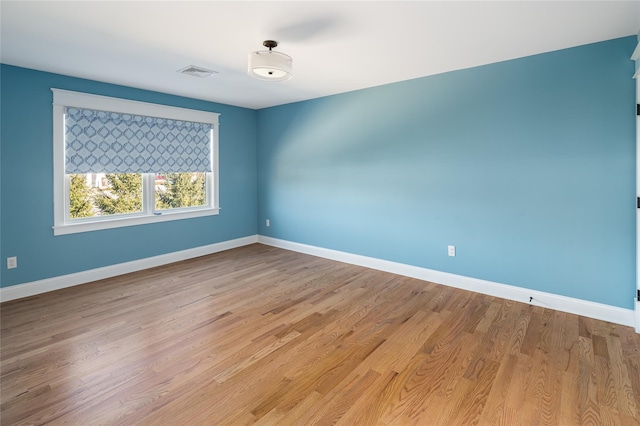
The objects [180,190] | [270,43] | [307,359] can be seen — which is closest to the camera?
[307,359]

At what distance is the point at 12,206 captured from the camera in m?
3.39

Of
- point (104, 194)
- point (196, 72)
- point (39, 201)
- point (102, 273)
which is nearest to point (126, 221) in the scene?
point (104, 194)

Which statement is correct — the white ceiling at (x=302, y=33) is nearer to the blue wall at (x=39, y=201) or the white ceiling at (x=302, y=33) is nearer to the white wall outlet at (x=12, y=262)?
the blue wall at (x=39, y=201)

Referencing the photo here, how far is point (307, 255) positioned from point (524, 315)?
3.00m

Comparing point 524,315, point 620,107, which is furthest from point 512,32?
point 524,315

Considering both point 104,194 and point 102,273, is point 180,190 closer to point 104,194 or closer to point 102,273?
point 104,194

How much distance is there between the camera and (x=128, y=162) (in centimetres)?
421

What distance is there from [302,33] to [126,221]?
3.30m

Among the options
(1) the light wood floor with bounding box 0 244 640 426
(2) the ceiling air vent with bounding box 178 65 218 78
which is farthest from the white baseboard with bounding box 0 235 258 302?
(2) the ceiling air vent with bounding box 178 65 218 78

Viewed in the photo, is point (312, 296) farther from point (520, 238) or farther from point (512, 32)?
Result: point (512, 32)

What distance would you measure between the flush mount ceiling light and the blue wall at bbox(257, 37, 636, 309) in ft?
6.14

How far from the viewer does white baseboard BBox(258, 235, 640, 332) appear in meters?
2.86

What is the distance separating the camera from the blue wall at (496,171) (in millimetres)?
2824

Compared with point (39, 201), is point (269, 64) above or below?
above
